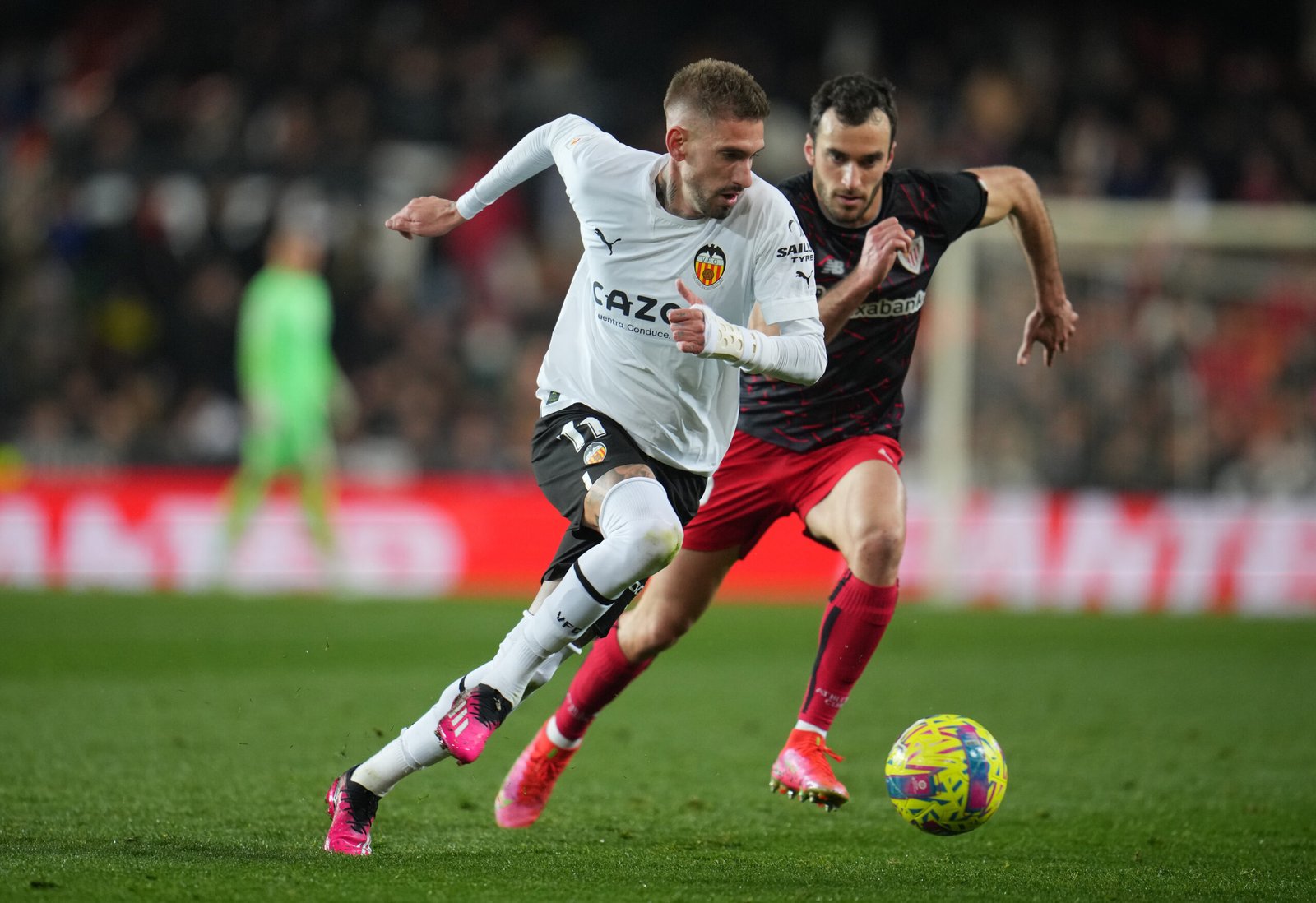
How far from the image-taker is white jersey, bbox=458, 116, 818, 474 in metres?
4.64

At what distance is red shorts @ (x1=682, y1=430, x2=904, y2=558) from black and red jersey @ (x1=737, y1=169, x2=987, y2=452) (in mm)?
54

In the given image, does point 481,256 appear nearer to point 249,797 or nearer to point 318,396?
point 318,396

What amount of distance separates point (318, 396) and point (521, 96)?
561 cm

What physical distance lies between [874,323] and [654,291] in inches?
47.7

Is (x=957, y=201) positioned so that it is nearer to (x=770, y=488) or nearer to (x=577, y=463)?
(x=770, y=488)

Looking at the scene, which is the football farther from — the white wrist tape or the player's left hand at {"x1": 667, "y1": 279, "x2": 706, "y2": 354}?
the player's left hand at {"x1": 667, "y1": 279, "x2": 706, "y2": 354}

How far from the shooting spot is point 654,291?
183 inches

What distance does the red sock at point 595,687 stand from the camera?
17.9 ft

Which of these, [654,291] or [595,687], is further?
[595,687]

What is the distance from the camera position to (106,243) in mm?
14883

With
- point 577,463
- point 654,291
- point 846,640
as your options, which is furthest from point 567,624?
point 846,640

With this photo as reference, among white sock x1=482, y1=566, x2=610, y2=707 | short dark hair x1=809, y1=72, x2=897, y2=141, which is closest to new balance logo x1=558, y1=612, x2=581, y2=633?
white sock x1=482, y1=566, x2=610, y2=707

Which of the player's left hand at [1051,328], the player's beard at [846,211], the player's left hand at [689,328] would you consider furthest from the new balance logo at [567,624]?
the player's left hand at [1051,328]

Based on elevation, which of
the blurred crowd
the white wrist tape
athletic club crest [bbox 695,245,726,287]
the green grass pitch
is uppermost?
the blurred crowd
